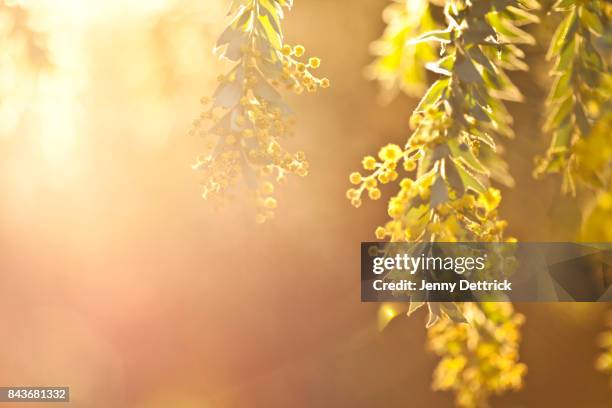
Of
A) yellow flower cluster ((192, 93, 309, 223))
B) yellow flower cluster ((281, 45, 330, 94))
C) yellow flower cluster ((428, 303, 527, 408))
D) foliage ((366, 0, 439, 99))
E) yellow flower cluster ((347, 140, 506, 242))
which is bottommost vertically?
yellow flower cluster ((428, 303, 527, 408))

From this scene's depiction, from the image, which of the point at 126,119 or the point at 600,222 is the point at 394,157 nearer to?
the point at 600,222

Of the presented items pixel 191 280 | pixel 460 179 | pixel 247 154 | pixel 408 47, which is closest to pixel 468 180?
pixel 460 179

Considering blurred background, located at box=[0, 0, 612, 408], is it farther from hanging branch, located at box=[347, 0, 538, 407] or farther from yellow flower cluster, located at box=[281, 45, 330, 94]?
hanging branch, located at box=[347, 0, 538, 407]

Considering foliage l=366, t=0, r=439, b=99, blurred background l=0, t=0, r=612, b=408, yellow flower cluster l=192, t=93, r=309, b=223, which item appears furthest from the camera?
blurred background l=0, t=0, r=612, b=408

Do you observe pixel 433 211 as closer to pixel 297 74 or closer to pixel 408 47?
pixel 297 74

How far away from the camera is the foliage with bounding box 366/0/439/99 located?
1.40 m

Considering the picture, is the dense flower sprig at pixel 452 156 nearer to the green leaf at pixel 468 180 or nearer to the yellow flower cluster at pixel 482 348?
the green leaf at pixel 468 180

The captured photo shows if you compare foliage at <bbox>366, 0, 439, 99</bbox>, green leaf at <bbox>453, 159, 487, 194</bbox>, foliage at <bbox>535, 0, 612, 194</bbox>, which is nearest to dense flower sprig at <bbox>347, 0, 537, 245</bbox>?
green leaf at <bbox>453, 159, 487, 194</bbox>

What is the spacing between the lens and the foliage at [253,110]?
3.22 feet

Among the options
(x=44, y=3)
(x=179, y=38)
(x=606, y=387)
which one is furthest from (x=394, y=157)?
(x=606, y=387)

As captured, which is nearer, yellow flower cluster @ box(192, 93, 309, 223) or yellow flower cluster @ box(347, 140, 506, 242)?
yellow flower cluster @ box(347, 140, 506, 242)

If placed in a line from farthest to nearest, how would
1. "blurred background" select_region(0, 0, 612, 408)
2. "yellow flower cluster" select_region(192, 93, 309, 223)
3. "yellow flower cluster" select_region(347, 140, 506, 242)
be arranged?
"blurred background" select_region(0, 0, 612, 408) < "yellow flower cluster" select_region(192, 93, 309, 223) < "yellow flower cluster" select_region(347, 140, 506, 242)

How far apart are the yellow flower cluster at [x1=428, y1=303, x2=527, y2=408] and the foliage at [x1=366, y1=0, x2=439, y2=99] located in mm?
641

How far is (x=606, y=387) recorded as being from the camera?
8.41ft
